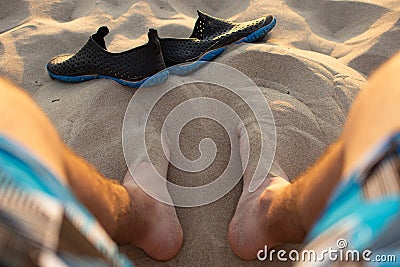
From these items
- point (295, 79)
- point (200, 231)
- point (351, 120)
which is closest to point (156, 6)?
point (295, 79)

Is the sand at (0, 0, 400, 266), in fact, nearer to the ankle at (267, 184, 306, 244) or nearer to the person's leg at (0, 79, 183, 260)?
the person's leg at (0, 79, 183, 260)

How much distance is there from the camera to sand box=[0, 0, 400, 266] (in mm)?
1678

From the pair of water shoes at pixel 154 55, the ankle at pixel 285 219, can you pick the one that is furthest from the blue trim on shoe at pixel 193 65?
the ankle at pixel 285 219

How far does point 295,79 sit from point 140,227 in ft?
3.08

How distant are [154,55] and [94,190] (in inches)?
37.0

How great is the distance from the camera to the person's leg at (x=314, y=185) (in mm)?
797

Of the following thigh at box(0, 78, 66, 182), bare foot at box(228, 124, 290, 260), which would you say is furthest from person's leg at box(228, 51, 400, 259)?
thigh at box(0, 78, 66, 182)

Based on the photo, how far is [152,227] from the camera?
1427mm

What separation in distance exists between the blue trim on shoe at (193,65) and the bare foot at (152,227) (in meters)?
0.60

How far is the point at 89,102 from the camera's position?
1.89 meters

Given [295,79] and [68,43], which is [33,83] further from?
[295,79]

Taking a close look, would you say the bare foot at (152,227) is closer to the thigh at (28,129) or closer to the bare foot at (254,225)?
the bare foot at (254,225)

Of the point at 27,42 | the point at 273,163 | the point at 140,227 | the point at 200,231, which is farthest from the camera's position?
the point at 27,42

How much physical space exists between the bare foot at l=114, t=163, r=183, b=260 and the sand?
2.0 inches
